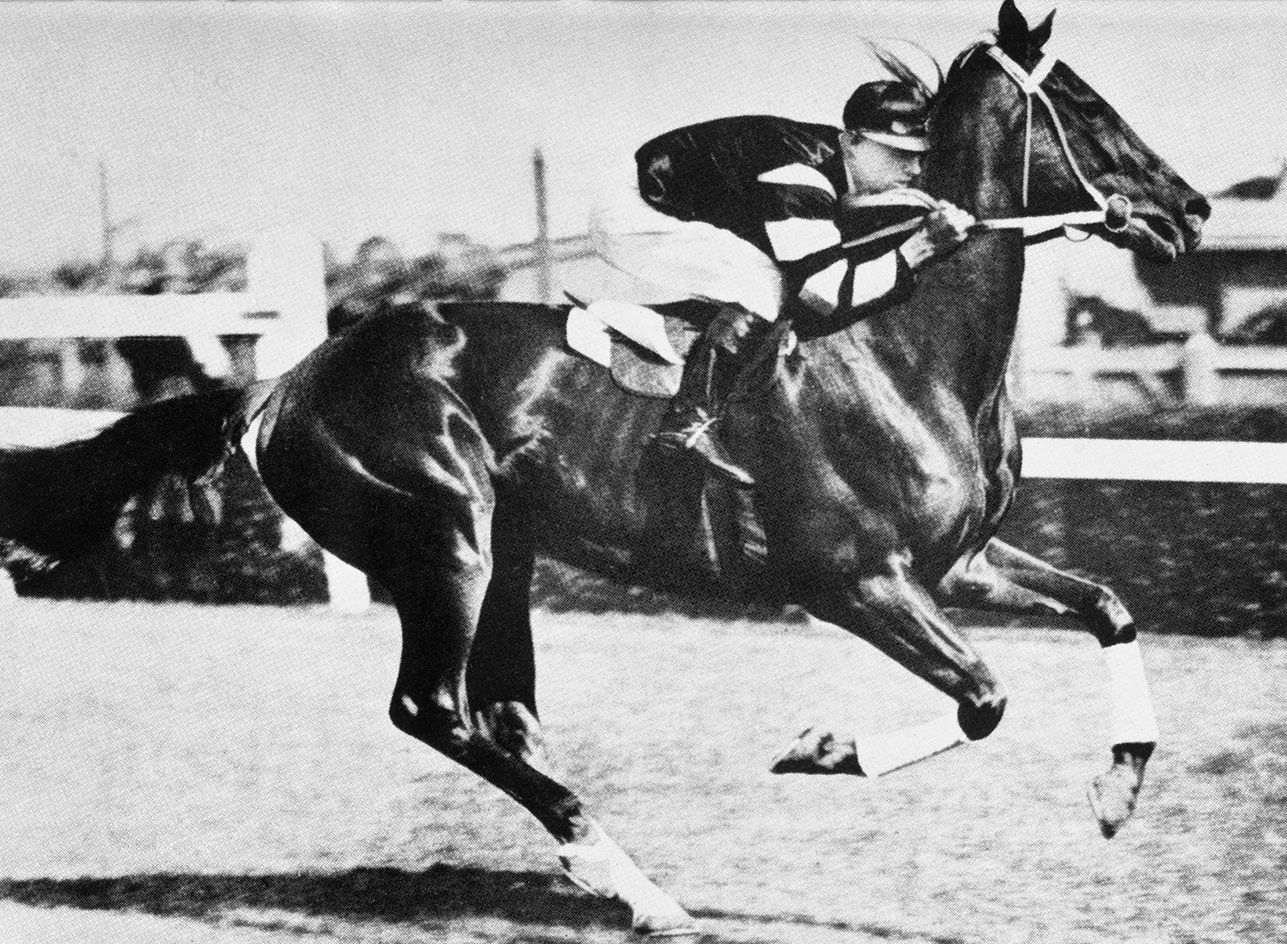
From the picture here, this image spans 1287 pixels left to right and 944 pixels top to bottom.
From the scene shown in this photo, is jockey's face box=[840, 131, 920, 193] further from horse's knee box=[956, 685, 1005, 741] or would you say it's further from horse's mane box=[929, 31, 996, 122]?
horse's knee box=[956, 685, 1005, 741]

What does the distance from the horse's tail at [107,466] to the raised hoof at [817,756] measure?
47.7 inches

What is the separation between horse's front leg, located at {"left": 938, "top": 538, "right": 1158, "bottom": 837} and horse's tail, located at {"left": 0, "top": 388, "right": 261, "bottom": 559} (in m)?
1.40

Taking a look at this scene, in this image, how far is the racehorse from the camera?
2.48 m

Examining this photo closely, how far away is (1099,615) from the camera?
250 centimetres

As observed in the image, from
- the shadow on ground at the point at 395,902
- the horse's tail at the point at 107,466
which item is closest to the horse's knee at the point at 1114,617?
the shadow on ground at the point at 395,902

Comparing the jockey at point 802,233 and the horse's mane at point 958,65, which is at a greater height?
the horse's mane at point 958,65

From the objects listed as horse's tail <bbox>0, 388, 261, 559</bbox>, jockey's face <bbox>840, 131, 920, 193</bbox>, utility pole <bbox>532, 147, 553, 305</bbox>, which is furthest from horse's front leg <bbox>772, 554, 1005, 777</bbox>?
horse's tail <bbox>0, 388, 261, 559</bbox>

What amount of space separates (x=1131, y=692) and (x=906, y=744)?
40 cm

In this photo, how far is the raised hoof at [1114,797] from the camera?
8.23ft

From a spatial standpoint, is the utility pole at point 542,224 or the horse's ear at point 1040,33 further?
the utility pole at point 542,224

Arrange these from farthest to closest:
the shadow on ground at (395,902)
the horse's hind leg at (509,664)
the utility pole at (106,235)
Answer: the utility pole at (106,235), the horse's hind leg at (509,664), the shadow on ground at (395,902)

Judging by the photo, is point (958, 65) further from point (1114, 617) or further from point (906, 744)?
point (906, 744)

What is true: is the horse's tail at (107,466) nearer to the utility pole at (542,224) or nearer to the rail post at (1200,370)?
the utility pole at (542,224)

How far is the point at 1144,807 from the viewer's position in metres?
2.51
